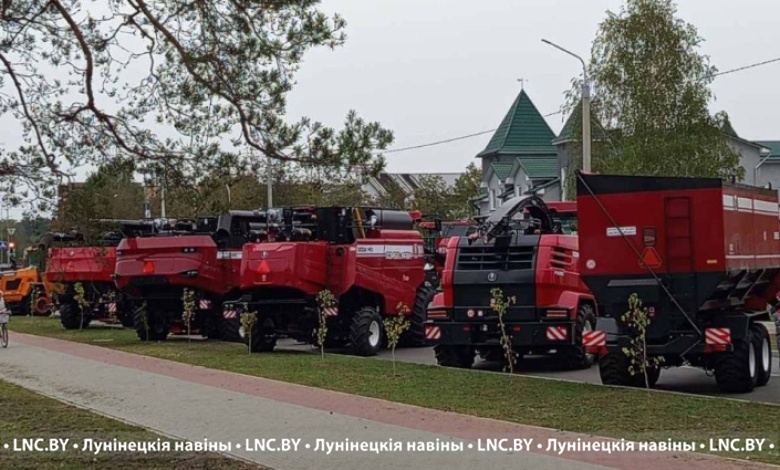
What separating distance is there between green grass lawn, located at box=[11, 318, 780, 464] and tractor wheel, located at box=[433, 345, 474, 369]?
391 mm

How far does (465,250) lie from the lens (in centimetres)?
1830

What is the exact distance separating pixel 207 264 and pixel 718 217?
14.8 m

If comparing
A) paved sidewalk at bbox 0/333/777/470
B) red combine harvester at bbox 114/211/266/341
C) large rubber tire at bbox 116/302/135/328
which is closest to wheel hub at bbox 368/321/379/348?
paved sidewalk at bbox 0/333/777/470

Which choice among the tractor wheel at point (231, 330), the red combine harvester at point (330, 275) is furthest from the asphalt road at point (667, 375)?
the tractor wheel at point (231, 330)

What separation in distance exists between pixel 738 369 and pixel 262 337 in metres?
10.7

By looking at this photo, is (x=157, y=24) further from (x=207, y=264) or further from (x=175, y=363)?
(x=207, y=264)

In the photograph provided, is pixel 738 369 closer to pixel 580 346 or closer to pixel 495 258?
pixel 580 346

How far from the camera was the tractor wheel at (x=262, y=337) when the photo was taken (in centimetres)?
2233

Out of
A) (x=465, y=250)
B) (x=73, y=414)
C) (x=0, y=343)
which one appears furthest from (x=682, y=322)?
(x=0, y=343)

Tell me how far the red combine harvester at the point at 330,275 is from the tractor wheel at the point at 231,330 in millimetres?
2044

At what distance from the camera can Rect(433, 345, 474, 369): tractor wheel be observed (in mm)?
18547

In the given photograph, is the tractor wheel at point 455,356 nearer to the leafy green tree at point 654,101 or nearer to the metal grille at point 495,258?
the metal grille at point 495,258

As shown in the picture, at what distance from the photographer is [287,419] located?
12125mm

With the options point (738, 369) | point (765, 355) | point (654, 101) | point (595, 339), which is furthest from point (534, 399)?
point (654, 101)
